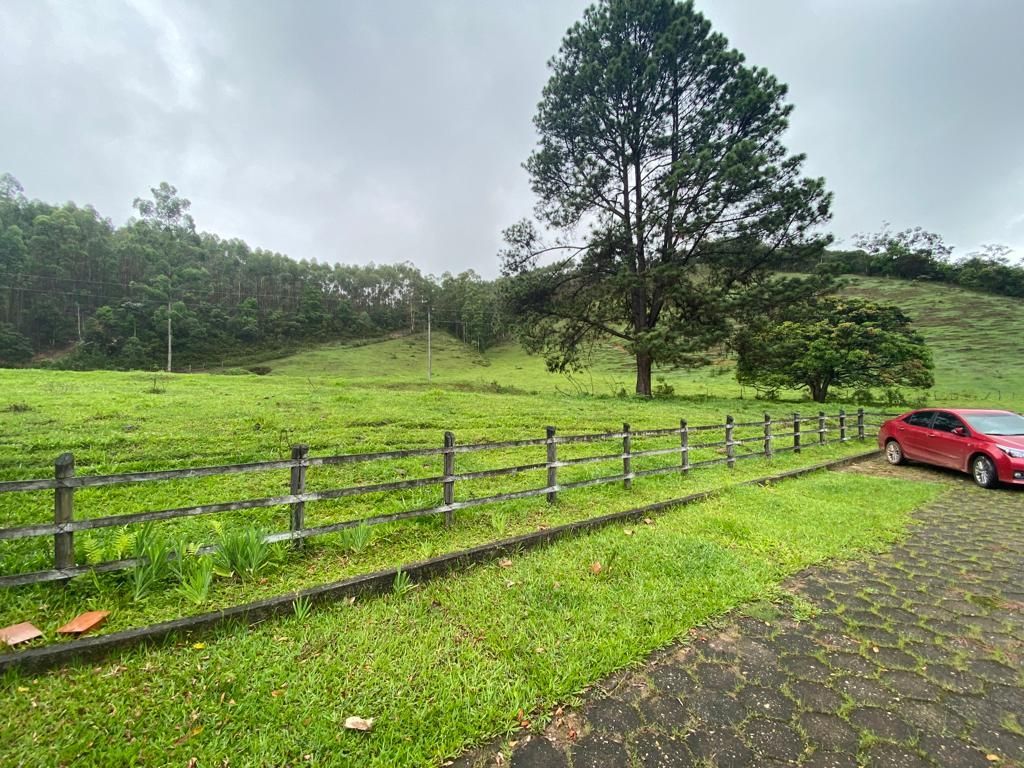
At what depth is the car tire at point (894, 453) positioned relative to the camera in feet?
34.4

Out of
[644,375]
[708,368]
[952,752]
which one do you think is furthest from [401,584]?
[708,368]

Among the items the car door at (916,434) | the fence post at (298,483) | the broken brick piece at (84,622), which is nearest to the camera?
the broken brick piece at (84,622)

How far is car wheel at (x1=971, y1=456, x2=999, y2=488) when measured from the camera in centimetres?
809

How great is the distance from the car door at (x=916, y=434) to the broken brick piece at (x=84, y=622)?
13887 mm

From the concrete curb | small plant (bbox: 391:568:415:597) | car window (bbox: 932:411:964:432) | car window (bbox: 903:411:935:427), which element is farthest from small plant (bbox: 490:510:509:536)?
car window (bbox: 903:411:935:427)

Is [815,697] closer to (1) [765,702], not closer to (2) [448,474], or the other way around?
(1) [765,702]

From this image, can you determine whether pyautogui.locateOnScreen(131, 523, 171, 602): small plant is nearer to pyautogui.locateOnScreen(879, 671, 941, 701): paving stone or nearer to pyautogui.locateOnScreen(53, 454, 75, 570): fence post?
pyautogui.locateOnScreen(53, 454, 75, 570): fence post

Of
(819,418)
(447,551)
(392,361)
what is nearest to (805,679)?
(447,551)

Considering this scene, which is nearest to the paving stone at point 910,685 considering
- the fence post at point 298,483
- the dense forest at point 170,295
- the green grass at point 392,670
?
the green grass at point 392,670

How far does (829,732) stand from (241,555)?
442 centimetres

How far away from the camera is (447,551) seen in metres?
4.44

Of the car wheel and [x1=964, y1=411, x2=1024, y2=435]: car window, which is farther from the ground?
[x1=964, y1=411, x2=1024, y2=435]: car window

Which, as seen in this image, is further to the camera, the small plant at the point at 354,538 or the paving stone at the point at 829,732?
the small plant at the point at 354,538

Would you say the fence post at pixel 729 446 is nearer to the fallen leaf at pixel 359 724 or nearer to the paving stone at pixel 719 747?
the paving stone at pixel 719 747
